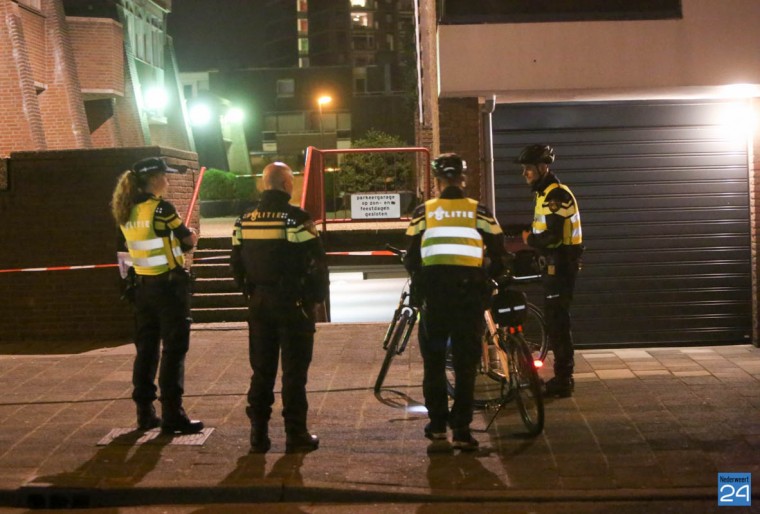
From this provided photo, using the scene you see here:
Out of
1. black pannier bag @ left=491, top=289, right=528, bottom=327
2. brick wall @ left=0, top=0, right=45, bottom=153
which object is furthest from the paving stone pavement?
brick wall @ left=0, top=0, right=45, bottom=153

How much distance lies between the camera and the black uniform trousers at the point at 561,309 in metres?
8.48

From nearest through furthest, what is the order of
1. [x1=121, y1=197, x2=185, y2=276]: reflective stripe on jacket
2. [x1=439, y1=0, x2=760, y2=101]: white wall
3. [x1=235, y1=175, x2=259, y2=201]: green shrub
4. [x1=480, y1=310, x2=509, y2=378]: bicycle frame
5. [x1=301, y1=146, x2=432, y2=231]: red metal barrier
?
[x1=121, y1=197, x2=185, y2=276]: reflective stripe on jacket < [x1=480, y1=310, x2=509, y2=378]: bicycle frame < [x1=439, y1=0, x2=760, y2=101]: white wall < [x1=301, y1=146, x2=432, y2=231]: red metal barrier < [x1=235, y1=175, x2=259, y2=201]: green shrub

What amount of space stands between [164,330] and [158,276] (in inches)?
15.4

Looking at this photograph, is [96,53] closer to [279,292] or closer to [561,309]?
Answer: [561,309]

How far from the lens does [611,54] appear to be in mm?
10086

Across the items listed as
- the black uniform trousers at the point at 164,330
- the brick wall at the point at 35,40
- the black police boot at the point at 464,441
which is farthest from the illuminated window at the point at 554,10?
the brick wall at the point at 35,40

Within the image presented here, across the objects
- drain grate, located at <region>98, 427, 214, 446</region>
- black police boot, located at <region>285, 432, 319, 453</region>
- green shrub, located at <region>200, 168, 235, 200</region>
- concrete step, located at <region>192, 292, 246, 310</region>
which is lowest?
green shrub, located at <region>200, 168, 235, 200</region>

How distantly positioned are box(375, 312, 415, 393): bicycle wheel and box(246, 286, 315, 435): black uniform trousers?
171 cm

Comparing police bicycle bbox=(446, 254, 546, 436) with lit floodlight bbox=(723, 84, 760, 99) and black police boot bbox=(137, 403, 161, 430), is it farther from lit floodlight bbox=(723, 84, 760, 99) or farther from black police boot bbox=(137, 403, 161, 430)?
lit floodlight bbox=(723, 84, 760, 99)

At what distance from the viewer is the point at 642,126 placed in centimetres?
1066

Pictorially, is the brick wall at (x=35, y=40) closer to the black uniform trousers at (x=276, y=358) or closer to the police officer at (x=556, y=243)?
the police officer at (x=556, y=243)

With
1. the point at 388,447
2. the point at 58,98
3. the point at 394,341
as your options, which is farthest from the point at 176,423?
the point at 58,98

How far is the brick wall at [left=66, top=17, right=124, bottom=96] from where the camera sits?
30.0 metres

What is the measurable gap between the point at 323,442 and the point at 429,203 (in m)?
1.84
